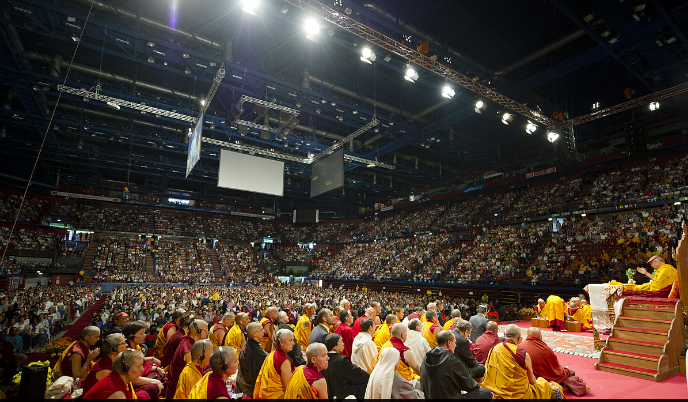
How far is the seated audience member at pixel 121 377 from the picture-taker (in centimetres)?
283

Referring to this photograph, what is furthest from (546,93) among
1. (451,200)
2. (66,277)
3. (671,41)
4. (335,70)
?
(66,277)

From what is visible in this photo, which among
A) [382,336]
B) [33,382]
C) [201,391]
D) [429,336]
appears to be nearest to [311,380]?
[201,391]

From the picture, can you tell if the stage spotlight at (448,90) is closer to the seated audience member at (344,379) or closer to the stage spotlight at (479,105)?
the stage spotlight at (479,105)

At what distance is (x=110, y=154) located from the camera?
21.6 metres

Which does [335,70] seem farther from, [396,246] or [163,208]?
[163,208]

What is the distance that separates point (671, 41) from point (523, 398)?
13658 millimetres

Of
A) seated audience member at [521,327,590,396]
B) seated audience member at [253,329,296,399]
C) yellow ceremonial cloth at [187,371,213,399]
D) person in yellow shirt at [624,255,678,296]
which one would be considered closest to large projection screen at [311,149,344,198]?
person in yellow shirt at [624,255,678,296]

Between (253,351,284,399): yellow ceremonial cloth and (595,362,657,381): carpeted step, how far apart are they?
606 centimetres

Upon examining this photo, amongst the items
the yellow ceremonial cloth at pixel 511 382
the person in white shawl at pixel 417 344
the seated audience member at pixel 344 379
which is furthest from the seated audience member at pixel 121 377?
the yellow ceremonial cloth at pixel 511 382

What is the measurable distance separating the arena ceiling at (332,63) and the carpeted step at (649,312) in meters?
8.55

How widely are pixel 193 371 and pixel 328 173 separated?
14.9 m

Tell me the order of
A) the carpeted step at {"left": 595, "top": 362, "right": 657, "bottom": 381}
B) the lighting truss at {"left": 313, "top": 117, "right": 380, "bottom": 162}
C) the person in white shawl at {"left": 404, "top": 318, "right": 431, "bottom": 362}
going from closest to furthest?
the person in white shawl at {"left": 404, "top": 318, "right": 431, "bottom": 362} → the carpeted step at {"left": 595, "top": 362, "right": 657, "bottom": 381} → the lighting truss at {"left": 313, "top": 117, "right": 380, "bottom": 162}

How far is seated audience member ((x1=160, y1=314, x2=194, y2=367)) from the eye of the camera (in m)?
5.56

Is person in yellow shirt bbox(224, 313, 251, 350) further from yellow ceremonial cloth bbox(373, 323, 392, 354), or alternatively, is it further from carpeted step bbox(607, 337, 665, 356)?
carpeted step bbox(607, 337, 665, 356)
